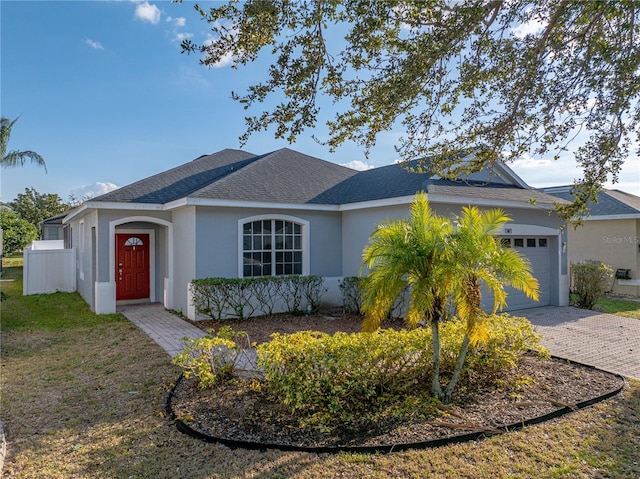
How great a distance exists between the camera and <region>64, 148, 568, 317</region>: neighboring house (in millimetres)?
10891

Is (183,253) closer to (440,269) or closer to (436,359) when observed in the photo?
(436,359)

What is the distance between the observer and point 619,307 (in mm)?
12992

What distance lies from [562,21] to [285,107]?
4626 mm

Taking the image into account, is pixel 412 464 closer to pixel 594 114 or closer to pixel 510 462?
pixel 510 462

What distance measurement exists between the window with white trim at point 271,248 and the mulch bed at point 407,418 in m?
5.94

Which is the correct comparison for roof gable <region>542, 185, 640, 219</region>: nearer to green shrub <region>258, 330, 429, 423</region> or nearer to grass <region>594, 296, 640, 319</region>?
grass <region>594, 296, 640, 319</region>

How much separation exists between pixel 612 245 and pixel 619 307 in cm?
509

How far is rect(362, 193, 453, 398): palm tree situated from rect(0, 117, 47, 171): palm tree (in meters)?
21.7

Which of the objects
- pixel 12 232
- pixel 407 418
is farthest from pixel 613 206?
pixel 12 232

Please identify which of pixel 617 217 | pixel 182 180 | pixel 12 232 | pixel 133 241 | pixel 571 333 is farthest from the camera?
pixel 12 232

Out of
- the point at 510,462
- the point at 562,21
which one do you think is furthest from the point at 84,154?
the point at 510,462

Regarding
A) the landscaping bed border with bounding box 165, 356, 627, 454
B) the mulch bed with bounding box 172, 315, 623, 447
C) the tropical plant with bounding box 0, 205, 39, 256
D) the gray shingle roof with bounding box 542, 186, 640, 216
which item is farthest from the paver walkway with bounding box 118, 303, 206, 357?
the tropical plant with bounding box 0, 205, 39, 256

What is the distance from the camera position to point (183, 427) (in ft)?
14.6

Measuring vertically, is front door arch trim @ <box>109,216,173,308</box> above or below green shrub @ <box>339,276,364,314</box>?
above
